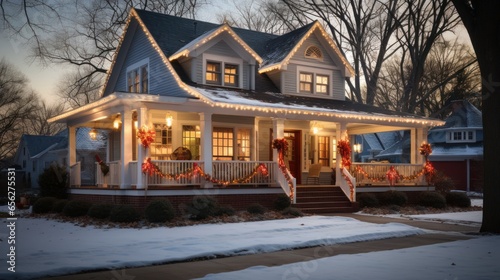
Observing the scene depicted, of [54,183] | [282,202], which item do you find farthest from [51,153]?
[282,202]

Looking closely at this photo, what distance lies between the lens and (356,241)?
12.9 m

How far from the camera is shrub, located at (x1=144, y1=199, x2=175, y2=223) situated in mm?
15867

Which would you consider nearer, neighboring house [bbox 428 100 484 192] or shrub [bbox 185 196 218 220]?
shrub [bbox 185 196 218 220]

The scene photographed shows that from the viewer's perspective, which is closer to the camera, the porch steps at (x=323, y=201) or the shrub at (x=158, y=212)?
the shrub at (x=158, y=212)

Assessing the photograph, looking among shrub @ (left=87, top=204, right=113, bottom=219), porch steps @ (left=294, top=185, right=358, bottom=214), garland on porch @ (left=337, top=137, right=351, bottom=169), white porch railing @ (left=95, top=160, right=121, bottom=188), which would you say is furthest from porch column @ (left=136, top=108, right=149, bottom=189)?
garland on porch @ (left=337, top=137, right=351, bottom=169)

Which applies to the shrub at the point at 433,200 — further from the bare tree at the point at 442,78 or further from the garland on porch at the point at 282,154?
the bare tree at the point at 442,78

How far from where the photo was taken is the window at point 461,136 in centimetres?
4028

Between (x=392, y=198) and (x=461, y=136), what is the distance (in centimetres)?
2188

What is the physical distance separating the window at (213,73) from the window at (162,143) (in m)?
2.63

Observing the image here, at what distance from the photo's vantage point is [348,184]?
20891 millimetres

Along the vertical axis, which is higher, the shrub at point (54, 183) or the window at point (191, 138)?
the window at point (191, 138)

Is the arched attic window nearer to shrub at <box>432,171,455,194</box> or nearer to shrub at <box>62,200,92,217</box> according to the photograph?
shrub at <box>432,171,455,194</box>

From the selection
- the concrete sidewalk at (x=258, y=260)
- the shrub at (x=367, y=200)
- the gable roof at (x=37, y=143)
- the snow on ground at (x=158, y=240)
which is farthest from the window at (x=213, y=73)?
the gable roof at (x=37, y=143)

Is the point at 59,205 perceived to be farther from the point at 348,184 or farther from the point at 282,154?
the point at 348,184
